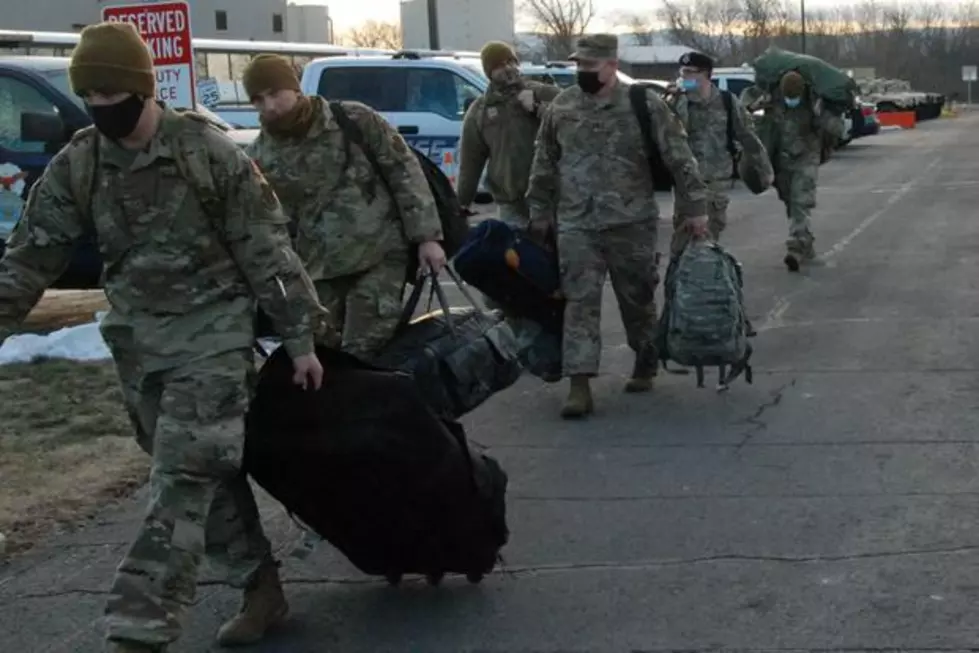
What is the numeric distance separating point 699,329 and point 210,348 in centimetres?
344

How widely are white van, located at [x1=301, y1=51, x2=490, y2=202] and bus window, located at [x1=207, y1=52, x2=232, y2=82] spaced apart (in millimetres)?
6763

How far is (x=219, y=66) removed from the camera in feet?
84.6

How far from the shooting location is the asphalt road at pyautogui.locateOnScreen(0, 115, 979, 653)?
462 centimetres

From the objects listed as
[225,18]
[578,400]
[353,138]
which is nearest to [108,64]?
[353,138]

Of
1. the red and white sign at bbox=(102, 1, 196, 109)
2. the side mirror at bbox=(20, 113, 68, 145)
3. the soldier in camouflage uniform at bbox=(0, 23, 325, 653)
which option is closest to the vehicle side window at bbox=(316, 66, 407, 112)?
the side mirror at bbox=(20, 113, 68, 145)

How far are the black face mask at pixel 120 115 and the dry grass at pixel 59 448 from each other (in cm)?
216

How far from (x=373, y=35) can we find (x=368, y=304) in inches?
2669

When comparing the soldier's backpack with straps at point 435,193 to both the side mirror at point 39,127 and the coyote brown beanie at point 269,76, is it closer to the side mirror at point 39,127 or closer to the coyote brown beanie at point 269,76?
the coyote brown beanie at point 269,76

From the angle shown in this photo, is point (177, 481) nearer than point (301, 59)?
Yes

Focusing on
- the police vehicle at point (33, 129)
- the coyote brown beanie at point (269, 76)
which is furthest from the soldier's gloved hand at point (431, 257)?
the police vehicle at point (33, 129)

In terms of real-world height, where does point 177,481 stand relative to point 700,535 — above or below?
above

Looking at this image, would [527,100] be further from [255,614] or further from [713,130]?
[255,614]

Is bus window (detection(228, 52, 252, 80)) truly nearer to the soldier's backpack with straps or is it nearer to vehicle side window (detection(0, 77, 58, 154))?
vehicle side window (detection(0, 77, 58, 154))

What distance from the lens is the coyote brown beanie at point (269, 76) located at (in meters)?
5.57
